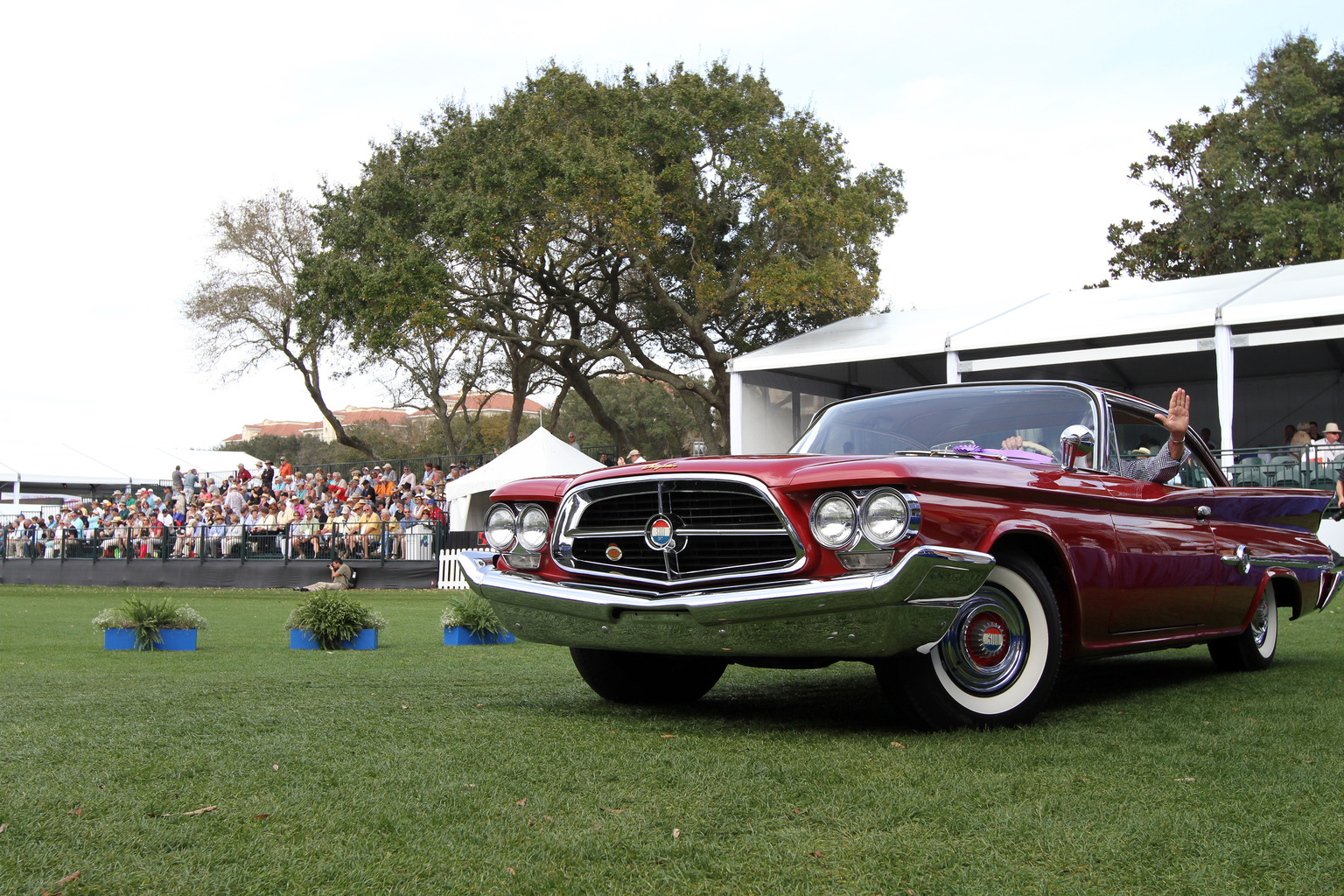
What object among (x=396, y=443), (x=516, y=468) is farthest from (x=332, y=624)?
(x=396, y=443)

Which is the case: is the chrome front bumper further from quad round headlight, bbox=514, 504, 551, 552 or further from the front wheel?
quad round headlight, bbox=514, 504, 551, 552

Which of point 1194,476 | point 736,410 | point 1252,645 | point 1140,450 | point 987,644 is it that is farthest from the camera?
point 736,410

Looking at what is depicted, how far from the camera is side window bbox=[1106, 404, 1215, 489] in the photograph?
536cm

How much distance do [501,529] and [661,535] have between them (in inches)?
39.6

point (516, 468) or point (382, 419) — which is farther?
point (382, 419)

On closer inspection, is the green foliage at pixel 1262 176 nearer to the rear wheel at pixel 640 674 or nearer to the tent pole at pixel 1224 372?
the tent pole at pixel 1224 372

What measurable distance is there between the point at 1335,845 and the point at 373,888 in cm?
230

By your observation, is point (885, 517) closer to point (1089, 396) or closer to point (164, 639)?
point (1089, 396)

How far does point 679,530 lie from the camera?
433 centimetres

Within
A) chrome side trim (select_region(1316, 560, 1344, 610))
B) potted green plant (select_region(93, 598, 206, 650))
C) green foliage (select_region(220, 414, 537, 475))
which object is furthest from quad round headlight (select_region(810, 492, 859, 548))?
green foliage (select_region(220, 414, 537, 475))

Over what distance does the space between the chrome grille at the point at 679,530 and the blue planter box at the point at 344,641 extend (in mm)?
5108

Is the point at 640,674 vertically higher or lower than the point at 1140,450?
lower

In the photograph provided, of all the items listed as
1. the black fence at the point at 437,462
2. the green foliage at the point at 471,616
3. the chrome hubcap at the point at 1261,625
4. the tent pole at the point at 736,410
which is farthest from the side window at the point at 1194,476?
the black fence at the point at 437,462

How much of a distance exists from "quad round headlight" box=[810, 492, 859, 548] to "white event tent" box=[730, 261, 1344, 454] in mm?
15185
